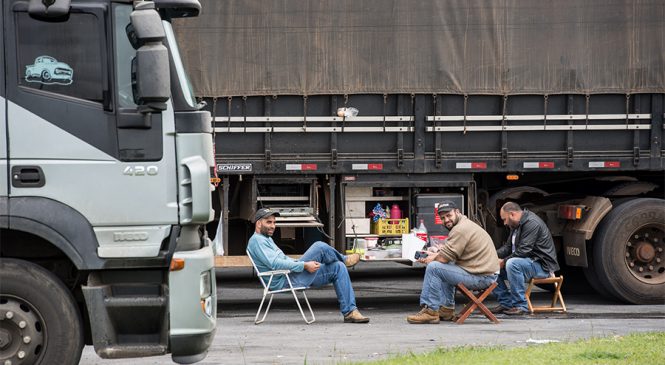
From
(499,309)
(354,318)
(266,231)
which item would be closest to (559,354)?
(354,318)

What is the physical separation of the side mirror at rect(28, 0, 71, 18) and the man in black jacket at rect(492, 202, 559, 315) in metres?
7.22

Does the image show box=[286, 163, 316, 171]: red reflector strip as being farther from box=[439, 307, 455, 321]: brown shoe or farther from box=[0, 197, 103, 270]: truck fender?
box=[0, 197, 103, 270]: truck fender

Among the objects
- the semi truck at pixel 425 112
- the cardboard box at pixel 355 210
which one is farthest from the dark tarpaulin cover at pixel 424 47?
the cardboard box at pixel 355 210

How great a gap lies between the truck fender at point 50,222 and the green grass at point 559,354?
8.26ft

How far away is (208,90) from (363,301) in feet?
11.4

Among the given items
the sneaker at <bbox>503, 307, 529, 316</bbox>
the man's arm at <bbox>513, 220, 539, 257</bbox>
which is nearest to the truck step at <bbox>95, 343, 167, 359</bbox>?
the sneaker at <bbox>503, 307, 529, 316</bbox>

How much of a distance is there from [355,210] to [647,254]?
3.58m

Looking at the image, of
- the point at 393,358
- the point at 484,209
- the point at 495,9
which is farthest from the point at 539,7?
the point at 393,358

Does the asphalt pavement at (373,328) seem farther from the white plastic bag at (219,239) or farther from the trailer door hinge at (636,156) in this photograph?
the trailer door hinge at (636,156)

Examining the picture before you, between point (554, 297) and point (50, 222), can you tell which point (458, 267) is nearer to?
point (554, 297)

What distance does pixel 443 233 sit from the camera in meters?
14.5

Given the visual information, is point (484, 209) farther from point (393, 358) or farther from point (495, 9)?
point (393, 358)

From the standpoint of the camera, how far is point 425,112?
565 inches

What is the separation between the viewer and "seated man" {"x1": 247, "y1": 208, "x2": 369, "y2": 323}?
1331 cm
